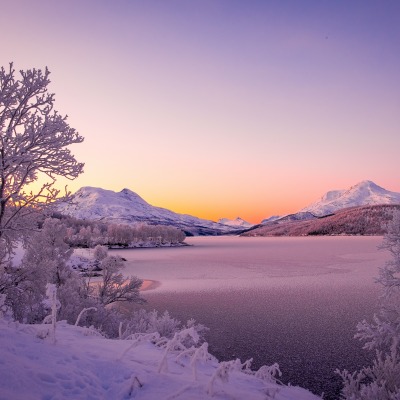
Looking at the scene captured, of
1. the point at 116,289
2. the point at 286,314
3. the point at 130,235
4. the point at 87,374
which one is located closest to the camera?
the point at 87,374

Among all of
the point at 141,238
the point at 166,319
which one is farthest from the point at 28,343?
the point at 141,238

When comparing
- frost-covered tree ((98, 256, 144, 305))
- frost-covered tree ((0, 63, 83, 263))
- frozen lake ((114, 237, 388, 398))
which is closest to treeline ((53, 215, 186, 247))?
frozen lake ((114, 237, 388, 398))

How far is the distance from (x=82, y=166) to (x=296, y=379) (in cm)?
1097

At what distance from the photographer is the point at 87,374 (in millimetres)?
4809

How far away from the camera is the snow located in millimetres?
4332

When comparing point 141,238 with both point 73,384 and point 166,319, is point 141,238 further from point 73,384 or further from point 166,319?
point 73,384

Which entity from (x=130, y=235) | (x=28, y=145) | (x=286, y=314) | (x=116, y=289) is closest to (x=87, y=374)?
(x=28, y=145)

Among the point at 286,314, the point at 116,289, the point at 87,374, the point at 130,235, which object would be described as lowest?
the point at 286,314

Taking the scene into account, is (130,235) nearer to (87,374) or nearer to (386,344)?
(386,344)

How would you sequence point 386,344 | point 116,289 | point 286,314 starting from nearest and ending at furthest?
1. point 386,344
2. point 286,314
3. point 116,289

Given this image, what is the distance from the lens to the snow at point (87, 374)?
14.2 ft

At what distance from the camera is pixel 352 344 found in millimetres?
17031

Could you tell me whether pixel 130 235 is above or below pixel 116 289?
above

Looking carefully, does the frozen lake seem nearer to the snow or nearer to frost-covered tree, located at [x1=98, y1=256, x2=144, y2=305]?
frost-covered tree, located at [x1=98, y1=256, x2=144, y2=305]
